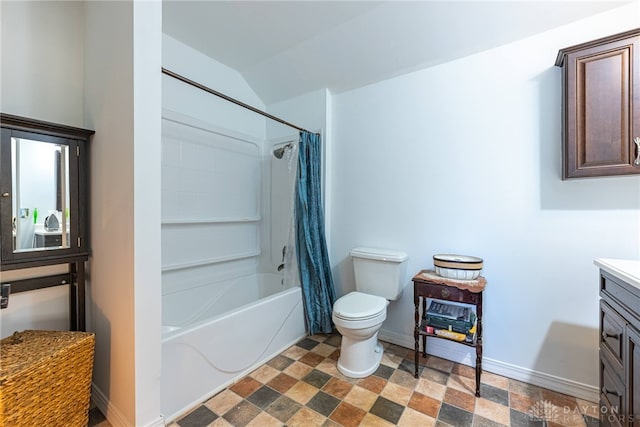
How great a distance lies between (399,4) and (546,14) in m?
0.85

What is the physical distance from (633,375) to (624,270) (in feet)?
1.23

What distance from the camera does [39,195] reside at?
1396mm

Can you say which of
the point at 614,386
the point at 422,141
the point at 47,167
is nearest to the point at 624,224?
the point at 614,386

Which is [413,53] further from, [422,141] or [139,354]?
[139,354]

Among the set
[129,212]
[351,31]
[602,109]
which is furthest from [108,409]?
[602,109]

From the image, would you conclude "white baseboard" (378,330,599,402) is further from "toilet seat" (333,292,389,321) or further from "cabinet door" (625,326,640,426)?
"cabinet door" (625,326,640,426)

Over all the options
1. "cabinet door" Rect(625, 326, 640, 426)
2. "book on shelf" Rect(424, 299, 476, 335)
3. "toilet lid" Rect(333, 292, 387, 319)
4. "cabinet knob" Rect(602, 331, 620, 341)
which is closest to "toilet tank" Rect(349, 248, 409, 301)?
"toilet lid" Rect(333, 292, 387, 319)

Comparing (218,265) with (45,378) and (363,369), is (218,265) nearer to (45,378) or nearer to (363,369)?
(45,378)

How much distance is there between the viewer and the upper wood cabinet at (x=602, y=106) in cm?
133

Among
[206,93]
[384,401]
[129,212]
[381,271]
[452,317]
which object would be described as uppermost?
[206,93]

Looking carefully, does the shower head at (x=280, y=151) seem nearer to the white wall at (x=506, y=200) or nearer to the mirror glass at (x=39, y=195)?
the white wall at (x=506, y=200)

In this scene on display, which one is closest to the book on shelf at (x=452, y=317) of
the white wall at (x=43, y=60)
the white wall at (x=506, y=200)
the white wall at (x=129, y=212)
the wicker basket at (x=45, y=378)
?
the white wall at (x=506, y=200)

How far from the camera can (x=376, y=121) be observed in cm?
229

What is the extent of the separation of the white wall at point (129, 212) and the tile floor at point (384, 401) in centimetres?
37
